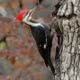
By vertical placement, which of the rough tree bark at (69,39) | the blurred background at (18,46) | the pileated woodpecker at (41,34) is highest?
the rough tree bark at (69,39)

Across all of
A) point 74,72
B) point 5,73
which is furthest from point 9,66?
point 74,72

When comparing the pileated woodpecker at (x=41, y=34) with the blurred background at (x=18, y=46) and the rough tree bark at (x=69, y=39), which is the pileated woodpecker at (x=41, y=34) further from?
the blurred background at (x=18, y=46)

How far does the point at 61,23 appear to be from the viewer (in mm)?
3607

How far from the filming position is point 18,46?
22.0 ft

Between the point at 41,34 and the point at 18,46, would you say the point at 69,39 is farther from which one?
the point at 18,46

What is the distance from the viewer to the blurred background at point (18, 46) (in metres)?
6.27

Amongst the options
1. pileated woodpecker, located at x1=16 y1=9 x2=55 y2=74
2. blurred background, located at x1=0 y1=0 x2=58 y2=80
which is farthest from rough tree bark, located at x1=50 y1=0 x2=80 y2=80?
blurred background, located at x1=0 y1=0 x2=58 y2=80

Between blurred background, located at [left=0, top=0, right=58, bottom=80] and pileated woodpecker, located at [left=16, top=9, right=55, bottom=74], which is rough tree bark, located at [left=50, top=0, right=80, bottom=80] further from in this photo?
blurred background, located at [left=0, top=0, right=58, bottom=80]

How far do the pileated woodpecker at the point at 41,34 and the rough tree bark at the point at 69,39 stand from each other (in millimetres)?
720

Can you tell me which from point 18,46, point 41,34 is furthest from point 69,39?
point 18,46

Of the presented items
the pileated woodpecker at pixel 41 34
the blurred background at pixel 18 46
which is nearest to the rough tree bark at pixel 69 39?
the pileated woodpecker at pixel 41 34

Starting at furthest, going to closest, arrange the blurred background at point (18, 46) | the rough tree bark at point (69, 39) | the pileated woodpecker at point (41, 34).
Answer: the blurred background at point (18, 46)
the pileated woodpecker at point (41, 34)
the rough tree bark at point (69, 39)

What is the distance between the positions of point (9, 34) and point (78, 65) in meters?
3.22

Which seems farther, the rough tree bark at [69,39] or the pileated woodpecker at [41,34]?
the pileated woodpecker at [41,34]
